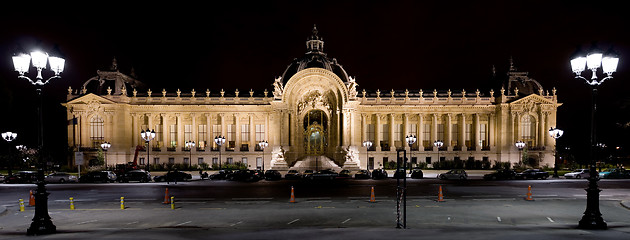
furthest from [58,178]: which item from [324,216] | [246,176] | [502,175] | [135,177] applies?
[502,175]

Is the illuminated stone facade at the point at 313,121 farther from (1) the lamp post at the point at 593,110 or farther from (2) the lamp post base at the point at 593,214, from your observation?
(2) the lamp post base at the point at 593,214

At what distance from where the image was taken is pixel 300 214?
17.2m

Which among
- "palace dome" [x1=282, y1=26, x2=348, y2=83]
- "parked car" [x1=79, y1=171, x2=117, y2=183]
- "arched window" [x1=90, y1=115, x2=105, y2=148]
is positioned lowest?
"parked car" [x1=79, y1=171, x2=117, y2=183]

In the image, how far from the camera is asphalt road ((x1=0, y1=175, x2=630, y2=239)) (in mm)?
11805

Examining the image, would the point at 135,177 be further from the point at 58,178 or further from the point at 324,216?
the point at 324,216

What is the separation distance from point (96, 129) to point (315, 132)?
32661mm

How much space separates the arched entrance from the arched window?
30580mm

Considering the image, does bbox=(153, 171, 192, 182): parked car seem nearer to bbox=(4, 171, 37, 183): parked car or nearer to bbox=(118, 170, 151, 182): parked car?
bbox=(118, 170, 151, 182): parked car

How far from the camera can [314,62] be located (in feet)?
188

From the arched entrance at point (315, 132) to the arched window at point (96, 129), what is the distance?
30580 mm

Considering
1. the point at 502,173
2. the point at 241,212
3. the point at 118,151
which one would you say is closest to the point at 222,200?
the point at 241,212

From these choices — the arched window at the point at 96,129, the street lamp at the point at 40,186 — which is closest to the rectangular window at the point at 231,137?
the arched window at the point at 96,129

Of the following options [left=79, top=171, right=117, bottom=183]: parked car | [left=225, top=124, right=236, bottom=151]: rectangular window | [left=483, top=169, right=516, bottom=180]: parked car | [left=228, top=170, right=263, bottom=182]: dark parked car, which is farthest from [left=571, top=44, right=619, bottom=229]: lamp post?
[left=225, top=124, right=236, bottom=151]: rectangular window

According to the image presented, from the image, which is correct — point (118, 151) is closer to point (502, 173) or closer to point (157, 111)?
point (157, 111)
